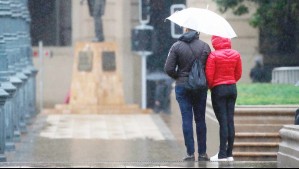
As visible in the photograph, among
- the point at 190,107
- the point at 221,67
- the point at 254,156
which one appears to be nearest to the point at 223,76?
the point at 221,67

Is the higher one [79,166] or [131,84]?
[79,166]

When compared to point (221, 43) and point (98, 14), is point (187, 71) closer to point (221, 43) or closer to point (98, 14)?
point (221, 43)

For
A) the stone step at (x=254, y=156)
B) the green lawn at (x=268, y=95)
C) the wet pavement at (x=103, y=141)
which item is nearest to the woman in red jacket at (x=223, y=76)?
the wet pavement at (x=103, y=141)

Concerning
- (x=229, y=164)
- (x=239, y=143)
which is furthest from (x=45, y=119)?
(x=229, y=164)

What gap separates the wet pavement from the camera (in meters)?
21.3

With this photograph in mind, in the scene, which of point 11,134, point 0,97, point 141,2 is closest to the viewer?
point 0,97

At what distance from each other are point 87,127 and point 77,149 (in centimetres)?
639

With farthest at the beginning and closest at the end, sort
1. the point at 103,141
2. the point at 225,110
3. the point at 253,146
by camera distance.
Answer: the point at 103,141 < the point at 253,146 < the point at 225,110

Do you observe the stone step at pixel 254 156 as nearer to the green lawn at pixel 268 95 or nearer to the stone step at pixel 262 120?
the stone step at pixel 262 120

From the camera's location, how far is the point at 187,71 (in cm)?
1647

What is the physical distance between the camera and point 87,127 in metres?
30.0

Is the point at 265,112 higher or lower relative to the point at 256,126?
higher

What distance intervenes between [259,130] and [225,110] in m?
4.28

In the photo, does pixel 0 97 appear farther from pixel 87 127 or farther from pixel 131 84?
pixel 131 84
